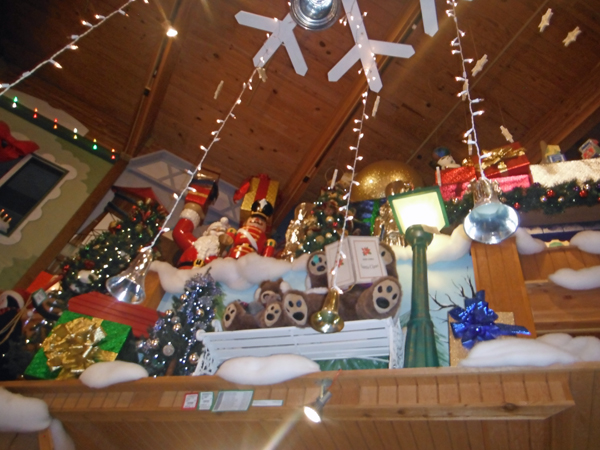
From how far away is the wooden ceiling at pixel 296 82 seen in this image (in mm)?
3559

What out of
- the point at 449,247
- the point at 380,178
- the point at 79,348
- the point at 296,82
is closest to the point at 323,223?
the point at 380,178

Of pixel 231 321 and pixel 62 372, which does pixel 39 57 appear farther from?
pixel 231 321

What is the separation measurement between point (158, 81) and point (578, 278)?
371cm

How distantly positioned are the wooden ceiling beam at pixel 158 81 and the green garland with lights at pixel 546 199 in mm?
2713

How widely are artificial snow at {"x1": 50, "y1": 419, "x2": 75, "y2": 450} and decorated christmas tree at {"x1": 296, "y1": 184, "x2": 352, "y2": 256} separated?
4.81 feet

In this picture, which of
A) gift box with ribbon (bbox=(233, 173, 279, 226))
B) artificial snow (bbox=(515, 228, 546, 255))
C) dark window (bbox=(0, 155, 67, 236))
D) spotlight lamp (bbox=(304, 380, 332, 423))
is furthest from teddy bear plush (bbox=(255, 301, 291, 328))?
dark window (bbox=(0, 155, 67, 236))

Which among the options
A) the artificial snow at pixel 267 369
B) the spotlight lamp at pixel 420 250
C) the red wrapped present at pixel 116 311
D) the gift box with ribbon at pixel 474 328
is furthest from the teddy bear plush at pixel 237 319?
the gift box with ribbon at pixel 474 328

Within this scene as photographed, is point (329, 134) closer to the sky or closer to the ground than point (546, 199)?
closer to the sky

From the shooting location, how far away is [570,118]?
363 centimetres

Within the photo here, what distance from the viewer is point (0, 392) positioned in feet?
6.88

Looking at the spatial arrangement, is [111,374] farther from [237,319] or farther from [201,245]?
[201,245]

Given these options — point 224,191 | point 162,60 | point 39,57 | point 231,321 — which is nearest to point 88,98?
point 39,57

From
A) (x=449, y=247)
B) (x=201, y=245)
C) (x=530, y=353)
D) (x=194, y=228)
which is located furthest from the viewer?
(x=194, y=228)

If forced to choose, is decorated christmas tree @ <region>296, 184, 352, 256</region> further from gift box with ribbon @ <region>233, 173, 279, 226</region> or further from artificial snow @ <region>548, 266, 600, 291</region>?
artificial snow @ <region>548, 266, 600, 291</region>
